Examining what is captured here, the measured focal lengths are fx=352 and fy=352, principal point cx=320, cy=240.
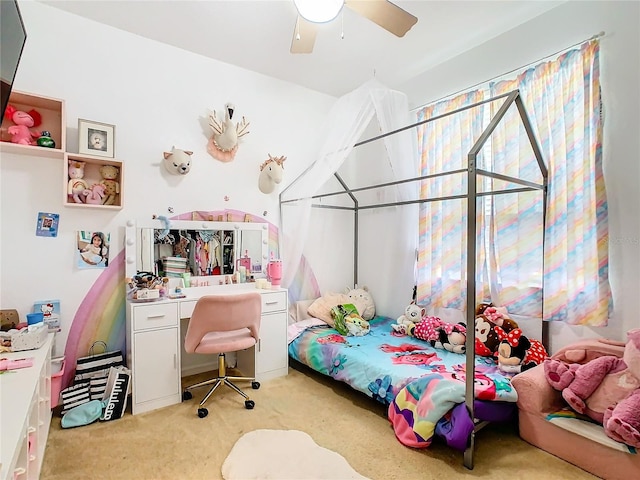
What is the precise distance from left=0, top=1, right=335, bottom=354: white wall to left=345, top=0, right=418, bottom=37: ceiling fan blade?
1838 mm

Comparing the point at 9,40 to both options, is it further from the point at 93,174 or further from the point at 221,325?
the point at 221,325

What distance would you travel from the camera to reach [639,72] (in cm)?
224

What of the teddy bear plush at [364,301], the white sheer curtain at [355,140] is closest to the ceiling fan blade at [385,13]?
the white sheer curtain at [355,140]

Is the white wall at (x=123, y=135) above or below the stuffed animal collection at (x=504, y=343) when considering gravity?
above

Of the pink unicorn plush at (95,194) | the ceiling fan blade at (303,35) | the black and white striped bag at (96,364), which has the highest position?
the ceiling fan blade at (303,35)

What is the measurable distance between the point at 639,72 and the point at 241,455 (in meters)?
3.39

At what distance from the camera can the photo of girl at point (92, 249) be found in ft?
8.97

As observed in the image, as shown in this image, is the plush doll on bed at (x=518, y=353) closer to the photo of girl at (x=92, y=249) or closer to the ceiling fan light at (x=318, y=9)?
the ceiling fan light at (x=318, y=9)

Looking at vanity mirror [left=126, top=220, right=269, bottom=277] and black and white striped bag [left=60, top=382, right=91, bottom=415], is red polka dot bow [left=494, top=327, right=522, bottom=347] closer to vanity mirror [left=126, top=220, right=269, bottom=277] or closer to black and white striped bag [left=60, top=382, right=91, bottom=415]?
vanity mirror [left=126, top=220, right=269, bottom=277]

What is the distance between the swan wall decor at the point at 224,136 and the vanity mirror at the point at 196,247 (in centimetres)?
68

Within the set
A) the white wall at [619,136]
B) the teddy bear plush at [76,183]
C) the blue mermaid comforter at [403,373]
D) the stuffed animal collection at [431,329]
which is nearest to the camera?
the blue mermaid comforter at [403,373]

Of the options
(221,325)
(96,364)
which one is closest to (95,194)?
(96,364)

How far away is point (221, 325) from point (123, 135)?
1.80m

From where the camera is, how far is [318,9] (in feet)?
5.98
